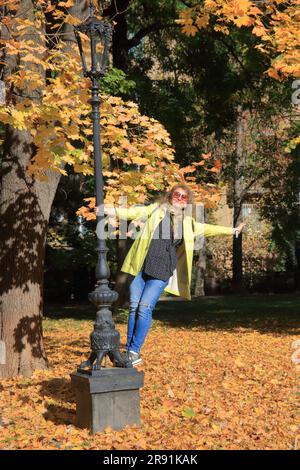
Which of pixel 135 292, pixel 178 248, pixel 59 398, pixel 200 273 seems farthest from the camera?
pixel 200 273

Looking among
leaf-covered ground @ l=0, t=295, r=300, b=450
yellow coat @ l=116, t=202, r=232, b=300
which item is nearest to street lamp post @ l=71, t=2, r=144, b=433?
leaf-covered ground @ l=0, t=295, r=300, b=450

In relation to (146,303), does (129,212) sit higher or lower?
higher

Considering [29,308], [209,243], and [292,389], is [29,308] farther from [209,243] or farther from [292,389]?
[209,243]

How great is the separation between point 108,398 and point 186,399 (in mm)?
1500

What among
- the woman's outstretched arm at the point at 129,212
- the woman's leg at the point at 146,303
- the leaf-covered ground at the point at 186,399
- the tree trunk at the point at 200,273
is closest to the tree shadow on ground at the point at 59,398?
the leaf-covered ground at the point at 186,399

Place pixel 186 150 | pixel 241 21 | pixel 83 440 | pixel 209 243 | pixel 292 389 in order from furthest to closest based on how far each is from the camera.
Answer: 1. pixel 209 243
2. pixel 186 150
3. pixel 241 21
4. pixel 292 389
5. pixel 83 440

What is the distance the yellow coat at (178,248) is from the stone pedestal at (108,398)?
171cm

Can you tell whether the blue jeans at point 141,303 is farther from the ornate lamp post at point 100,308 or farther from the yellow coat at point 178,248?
the ornate lamp post at point 100,308

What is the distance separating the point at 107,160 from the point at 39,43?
1.63 meters

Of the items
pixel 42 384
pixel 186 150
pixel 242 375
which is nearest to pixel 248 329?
pixel 186 150

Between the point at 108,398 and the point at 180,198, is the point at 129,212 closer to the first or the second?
the point at 180,198

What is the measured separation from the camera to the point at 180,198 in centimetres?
766

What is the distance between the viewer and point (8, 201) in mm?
8781

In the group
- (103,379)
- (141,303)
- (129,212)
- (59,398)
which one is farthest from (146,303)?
(103,379)
